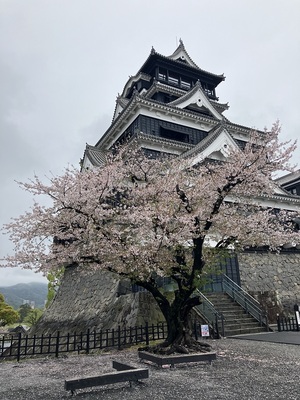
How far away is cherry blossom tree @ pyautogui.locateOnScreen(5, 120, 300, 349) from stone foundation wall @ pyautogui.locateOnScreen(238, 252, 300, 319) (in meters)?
10.6

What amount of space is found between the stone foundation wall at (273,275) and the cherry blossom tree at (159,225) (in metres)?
10.6

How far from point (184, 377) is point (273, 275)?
16.3 m

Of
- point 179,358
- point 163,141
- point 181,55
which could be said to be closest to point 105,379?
point 179,358

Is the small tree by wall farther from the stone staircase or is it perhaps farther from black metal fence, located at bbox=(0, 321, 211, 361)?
the stone staircase

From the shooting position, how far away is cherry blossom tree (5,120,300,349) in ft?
29.5

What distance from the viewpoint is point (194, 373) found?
23.7ft

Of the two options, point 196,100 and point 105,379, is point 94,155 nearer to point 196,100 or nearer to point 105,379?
point 196,100

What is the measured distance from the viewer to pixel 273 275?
68.9 feet

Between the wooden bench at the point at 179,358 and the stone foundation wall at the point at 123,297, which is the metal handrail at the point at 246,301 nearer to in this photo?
the stone foundation wall at the point at 123,297

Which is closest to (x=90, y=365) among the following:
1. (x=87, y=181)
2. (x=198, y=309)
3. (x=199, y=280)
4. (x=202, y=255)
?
(x=199, y=280)

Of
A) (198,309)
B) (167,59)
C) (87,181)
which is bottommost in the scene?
(198,309)

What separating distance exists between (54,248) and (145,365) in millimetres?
4650

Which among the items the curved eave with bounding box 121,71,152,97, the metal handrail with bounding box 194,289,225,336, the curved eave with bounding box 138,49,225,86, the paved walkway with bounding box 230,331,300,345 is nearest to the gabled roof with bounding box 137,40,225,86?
the curved eave with bounding box 138,49,225,86

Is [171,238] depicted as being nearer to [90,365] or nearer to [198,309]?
[90,365]
